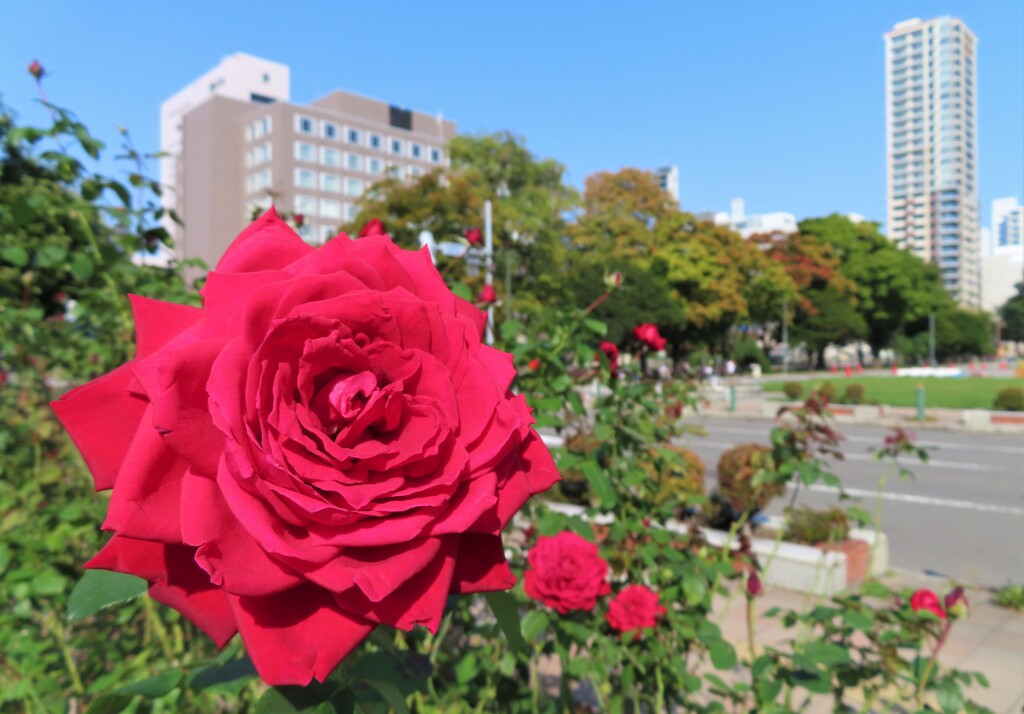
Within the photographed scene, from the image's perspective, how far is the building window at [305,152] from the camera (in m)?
52.9

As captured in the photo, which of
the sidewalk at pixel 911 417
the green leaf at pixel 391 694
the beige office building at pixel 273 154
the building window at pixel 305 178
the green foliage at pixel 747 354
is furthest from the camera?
the building window at pixel 305 178

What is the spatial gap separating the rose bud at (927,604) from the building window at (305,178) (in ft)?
185

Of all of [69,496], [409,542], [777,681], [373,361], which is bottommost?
[777,681]

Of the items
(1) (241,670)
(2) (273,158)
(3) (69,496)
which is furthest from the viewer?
(2) (273,158)

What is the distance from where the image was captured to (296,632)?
444 millimetres

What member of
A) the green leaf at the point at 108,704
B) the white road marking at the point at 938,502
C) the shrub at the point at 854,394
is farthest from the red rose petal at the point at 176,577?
the shrub at the point at 854,394

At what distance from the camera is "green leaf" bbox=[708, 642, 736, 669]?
5.06ft

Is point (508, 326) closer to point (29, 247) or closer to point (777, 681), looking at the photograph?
point (777, 681)

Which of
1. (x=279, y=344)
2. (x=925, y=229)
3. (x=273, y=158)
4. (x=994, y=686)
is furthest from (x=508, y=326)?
(x=925, y=229)

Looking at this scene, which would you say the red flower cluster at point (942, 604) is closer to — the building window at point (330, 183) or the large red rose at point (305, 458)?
the large red rose at point (305, 458)

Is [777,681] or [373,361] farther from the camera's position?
[777,681]

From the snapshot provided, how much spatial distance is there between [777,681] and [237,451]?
1.55m

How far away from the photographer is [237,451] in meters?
0.42

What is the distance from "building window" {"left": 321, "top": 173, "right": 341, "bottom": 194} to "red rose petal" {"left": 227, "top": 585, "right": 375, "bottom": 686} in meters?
59.3
